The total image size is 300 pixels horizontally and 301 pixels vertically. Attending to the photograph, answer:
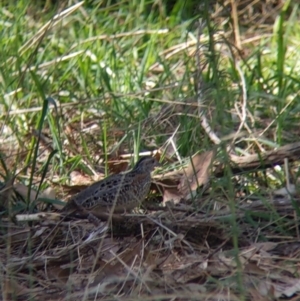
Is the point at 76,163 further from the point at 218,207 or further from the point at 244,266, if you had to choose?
the point at 244,266

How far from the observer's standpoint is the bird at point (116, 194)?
4.96 metres

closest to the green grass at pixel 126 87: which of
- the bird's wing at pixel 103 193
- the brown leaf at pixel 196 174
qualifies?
the brown leaf at pixel 196 174

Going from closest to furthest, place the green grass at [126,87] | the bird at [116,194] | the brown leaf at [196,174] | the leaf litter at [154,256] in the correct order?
the leaf litter at [154,256], the bird at [116,194], the brown leaf at [196,174], the green grass at [126,87]

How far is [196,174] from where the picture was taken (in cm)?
501

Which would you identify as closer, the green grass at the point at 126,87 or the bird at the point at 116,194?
the bird at the point at 116,194

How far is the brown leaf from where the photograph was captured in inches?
199

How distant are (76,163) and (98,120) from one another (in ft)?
2.39

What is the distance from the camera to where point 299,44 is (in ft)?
24.1

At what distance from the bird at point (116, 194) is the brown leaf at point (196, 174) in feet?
0.66

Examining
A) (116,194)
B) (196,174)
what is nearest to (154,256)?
(116,194)

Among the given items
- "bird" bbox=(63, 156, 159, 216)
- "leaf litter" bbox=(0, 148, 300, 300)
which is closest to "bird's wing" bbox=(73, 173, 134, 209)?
"bird" bbox=(63, 156, 159, 216)

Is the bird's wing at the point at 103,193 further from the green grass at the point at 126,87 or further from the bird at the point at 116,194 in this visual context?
the green grass at the point at 126,87

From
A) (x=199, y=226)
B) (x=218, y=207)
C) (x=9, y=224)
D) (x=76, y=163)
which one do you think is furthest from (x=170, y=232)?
(x=76, y=163)

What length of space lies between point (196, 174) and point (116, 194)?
0.42 meters
